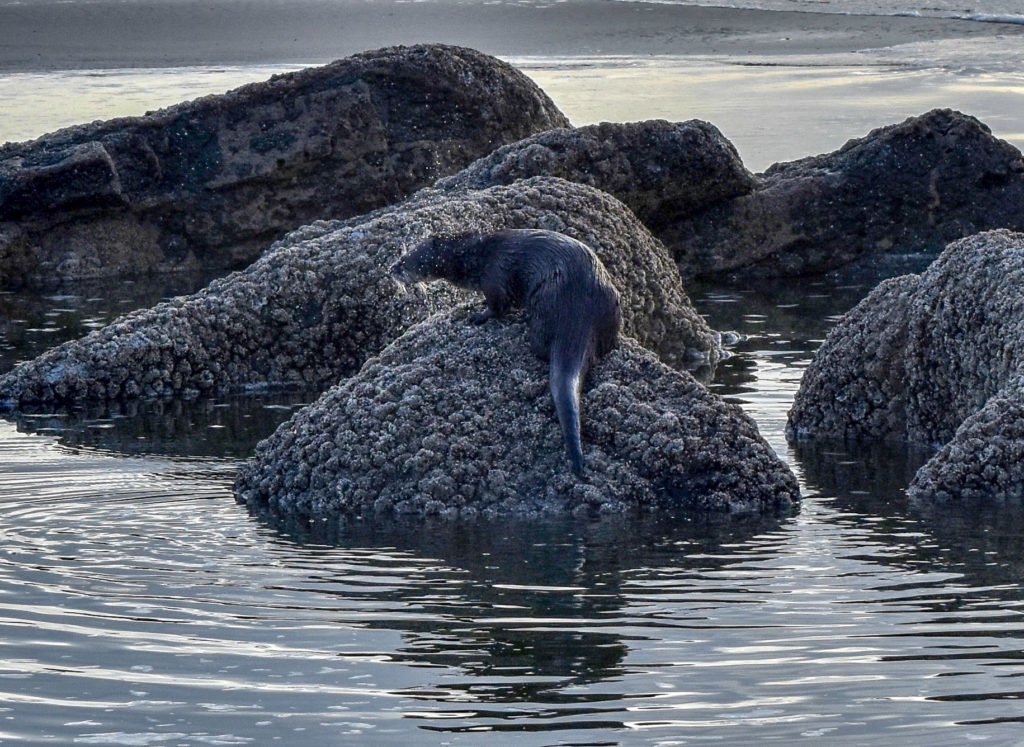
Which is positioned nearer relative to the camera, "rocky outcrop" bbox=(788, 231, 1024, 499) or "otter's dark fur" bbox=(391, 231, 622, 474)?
"otter's dark fur" bbox=(391, 231, 622, 474)

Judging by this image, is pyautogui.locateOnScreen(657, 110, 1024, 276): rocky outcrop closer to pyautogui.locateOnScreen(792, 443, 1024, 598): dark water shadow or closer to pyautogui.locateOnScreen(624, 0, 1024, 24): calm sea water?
pyautogui.locateOnScreen(792, 443, 1024, 598): dark water shadow

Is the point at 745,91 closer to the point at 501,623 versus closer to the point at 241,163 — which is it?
the point at 241,163

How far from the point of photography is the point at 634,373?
675 cm

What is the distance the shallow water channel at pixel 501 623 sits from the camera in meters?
4.34

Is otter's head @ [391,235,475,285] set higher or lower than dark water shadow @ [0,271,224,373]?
higher

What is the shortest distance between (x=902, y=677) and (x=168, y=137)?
32.8ft

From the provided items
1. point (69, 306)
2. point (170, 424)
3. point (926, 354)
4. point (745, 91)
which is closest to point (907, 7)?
point (745, 91)

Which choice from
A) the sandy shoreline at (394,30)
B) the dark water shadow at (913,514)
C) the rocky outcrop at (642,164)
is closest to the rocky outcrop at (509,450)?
the dark water shadow at (913,514)

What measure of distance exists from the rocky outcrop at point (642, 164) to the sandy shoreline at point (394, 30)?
17.4 m

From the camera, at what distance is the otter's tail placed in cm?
635

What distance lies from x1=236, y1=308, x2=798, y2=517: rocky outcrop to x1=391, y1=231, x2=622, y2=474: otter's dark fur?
96 mm

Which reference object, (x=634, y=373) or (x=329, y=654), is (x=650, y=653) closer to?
(x=329, y=654)

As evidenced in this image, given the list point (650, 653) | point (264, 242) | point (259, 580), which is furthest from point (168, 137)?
point (650, 653)

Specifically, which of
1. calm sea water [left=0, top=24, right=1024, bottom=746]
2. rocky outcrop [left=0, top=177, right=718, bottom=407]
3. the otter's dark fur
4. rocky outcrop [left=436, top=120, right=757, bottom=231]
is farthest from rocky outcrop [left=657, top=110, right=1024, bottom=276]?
the otter's dark fur
